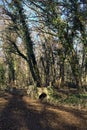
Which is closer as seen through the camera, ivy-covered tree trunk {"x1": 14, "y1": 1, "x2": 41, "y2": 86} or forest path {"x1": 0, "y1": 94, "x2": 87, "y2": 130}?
forest path {"x1": 0, "y1": 94, "x2": 87, "y2": 130}

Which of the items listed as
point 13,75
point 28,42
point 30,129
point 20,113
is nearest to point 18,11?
point 28,42

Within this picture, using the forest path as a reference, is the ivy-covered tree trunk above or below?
above

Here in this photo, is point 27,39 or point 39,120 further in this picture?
point 27,39

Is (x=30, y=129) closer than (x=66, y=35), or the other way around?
(x=30, y=129)

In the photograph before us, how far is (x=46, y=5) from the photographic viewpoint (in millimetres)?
25500

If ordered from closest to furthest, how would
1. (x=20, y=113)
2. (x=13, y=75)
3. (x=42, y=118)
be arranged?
(x=42, y=118)
(x=20, y=113)
(x=13, y=75)

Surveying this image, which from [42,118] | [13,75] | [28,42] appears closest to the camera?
[42,118]

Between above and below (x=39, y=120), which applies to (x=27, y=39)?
above

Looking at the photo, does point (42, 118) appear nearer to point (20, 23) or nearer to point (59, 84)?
point (20, 23)

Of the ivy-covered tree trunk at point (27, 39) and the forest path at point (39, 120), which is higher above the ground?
the ivy-covered tree trunk at point (27, 39)

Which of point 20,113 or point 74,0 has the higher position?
point 74,0

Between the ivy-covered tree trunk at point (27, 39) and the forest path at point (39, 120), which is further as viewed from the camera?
the ivy-covered tree trunk at point (27, 39)

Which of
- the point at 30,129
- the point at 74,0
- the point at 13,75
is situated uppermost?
the point at 74,0

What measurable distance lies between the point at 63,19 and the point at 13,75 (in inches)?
1267
